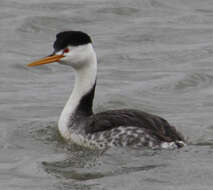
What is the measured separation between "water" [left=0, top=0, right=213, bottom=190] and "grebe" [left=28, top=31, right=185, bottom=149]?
173 mm

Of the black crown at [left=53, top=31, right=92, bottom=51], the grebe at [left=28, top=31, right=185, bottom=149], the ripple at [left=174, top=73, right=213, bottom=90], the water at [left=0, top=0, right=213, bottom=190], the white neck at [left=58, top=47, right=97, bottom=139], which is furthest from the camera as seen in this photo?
the ripple at [left=174, top=73, right=213, bottom=90]

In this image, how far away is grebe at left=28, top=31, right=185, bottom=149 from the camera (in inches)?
463

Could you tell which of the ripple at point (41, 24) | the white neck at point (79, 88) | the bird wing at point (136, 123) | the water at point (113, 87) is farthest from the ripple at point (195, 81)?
the ripple at point (41, 24)

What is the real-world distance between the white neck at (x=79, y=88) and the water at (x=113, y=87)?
0.30 meters

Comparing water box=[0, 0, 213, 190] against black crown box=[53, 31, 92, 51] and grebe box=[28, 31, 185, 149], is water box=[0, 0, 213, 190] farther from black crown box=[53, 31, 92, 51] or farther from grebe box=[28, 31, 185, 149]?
black crown box=[53, 31, 92, 51]

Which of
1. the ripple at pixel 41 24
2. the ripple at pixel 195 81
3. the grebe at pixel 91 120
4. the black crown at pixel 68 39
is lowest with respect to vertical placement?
the ripple at pixel 195 81

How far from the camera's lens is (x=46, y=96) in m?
15.3

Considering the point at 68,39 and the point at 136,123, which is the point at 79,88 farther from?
the point at 136,123

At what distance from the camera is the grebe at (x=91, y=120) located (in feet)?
38.5

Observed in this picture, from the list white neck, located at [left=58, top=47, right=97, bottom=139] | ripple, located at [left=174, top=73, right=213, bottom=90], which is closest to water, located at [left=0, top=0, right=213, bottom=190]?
ripple, located at [left=174, top=73, right=213, bottom=90]

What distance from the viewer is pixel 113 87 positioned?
52.5ft

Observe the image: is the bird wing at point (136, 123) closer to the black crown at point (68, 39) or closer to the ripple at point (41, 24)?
the black crown at point (68, 39)

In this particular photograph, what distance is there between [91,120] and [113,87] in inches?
148

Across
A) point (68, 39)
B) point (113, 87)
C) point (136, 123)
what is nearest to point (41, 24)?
point (113, 87)
